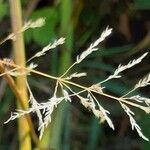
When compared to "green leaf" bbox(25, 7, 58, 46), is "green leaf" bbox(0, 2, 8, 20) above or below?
above

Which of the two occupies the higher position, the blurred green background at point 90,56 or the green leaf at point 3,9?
the green leaf at point 3,9

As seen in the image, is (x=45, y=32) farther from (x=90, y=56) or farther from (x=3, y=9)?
(x=90, y=56)

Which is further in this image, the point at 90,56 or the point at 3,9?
the point at 90,56

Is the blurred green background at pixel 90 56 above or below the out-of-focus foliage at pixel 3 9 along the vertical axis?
below

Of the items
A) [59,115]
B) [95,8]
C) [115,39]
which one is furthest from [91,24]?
[59,115]

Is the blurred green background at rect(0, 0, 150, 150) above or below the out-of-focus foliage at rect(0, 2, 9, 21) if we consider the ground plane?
below

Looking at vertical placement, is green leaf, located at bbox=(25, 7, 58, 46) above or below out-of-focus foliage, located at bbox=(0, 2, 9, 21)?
below

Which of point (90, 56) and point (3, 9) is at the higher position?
point (3, 9)

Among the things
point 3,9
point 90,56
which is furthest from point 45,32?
point 90,56
